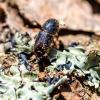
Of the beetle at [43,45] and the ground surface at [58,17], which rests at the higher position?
the ground surface at [58,17]

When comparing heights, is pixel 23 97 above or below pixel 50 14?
below

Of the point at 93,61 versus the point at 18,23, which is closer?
the point at 93,61

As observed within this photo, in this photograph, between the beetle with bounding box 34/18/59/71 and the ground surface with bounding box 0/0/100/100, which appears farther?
the ground surface with bounding box 0/0/100/100

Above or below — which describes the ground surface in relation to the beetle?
above

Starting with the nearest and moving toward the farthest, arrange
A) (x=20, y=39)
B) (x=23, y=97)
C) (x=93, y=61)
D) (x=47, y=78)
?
(x=23, y=97)
(x=47, y=78)
(x=93, y=61)
(x=20, y=39)

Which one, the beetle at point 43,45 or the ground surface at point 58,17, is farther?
the ground surface at point 58,17

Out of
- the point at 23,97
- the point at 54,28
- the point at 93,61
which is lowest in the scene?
the point at 23,97

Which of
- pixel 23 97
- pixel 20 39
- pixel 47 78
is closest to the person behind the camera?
pixel 23 97

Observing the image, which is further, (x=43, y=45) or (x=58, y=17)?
(x=58, y=17)

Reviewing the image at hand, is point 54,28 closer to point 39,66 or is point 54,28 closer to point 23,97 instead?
point 39,66

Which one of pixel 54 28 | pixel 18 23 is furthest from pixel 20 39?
pixel 18 23

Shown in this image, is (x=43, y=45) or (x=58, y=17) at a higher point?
(x=58, y=17)
